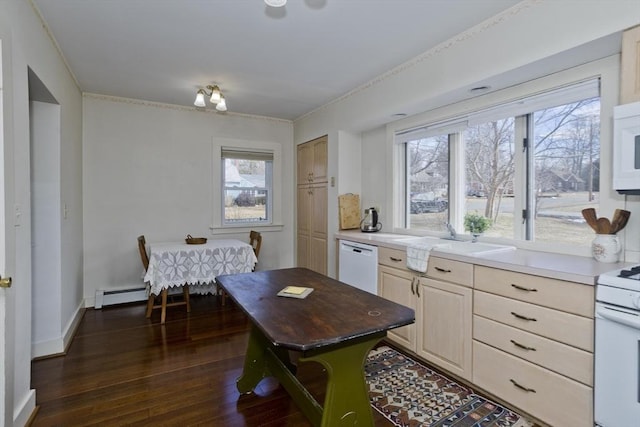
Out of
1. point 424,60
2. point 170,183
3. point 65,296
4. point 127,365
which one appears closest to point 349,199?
point 424,60

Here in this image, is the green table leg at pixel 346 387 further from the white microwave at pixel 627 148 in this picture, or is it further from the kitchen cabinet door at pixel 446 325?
the white microwave at pixel 627 148

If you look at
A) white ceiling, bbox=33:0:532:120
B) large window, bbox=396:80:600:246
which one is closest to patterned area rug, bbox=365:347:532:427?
large window, bbox=396:80:600:246

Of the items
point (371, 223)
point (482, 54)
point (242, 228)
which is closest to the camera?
point (482, 54)

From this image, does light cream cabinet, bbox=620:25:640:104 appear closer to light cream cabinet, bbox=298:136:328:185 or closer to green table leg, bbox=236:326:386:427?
green table leg, bbox=236:326:386:427

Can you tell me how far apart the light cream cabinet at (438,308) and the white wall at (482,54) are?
1.12m

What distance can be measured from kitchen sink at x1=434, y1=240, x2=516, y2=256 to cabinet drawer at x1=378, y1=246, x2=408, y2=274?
1.13ft

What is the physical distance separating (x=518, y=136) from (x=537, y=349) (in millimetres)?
1617

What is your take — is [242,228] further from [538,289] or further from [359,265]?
[538,289]

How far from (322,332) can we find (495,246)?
1.93 meters

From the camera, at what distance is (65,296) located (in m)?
3.00

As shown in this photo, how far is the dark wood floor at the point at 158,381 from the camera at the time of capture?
2000mm

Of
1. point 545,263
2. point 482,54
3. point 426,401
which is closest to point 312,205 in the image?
point 482,54

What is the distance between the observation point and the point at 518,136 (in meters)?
2.62

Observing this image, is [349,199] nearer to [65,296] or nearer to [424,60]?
[424,60]
